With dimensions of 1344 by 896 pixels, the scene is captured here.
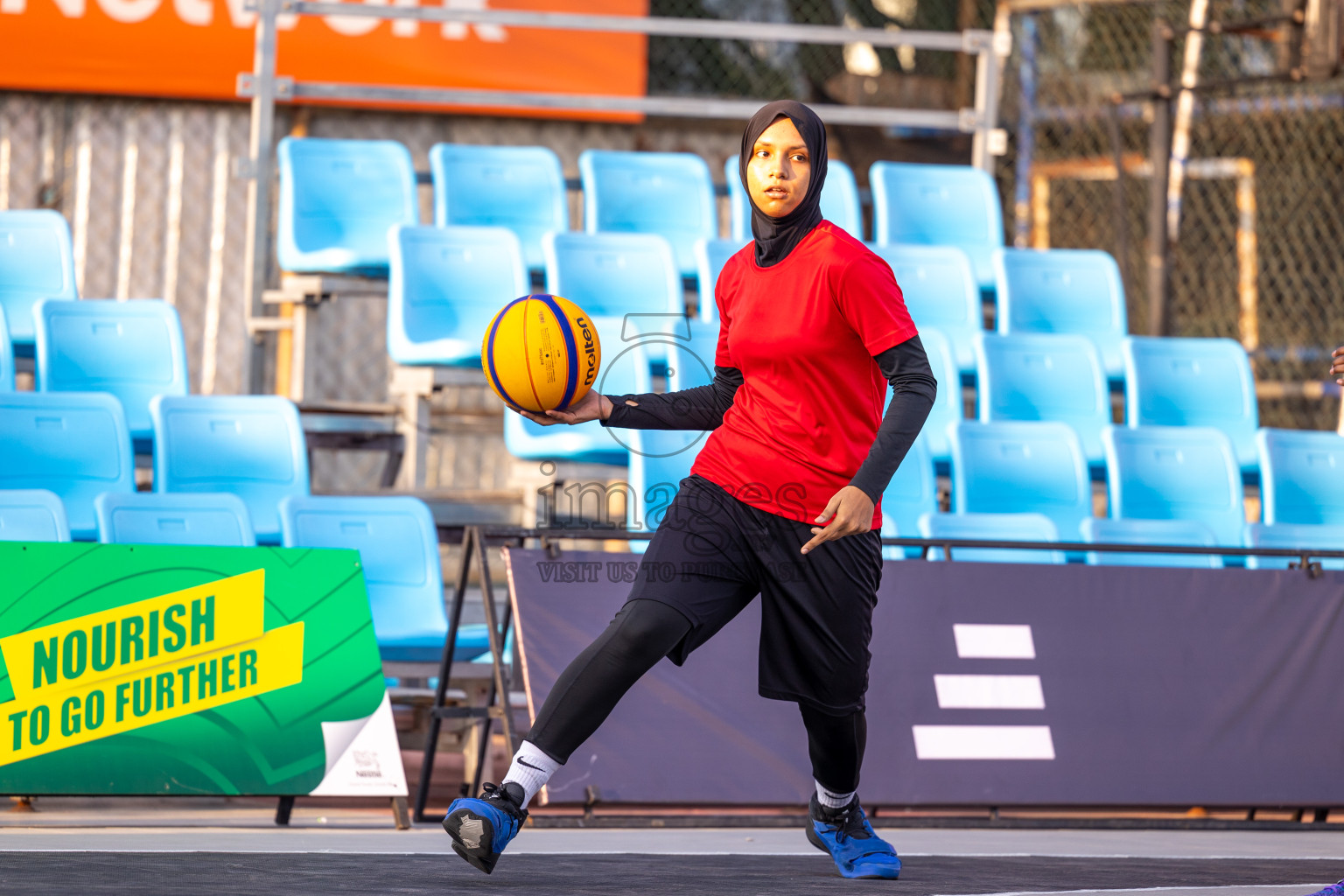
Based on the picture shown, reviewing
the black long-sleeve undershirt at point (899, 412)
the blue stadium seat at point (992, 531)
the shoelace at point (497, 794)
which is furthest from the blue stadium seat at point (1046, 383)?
the shoelace at point (497, 794)

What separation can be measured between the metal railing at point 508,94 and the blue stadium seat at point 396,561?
8.33ft

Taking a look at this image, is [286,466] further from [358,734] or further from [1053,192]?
[1053,192]

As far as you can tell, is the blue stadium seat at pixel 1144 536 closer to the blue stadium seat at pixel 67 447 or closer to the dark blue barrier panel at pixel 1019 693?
the dark blue barrier panel at pixel 1019 693

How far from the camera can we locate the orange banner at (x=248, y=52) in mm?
9953

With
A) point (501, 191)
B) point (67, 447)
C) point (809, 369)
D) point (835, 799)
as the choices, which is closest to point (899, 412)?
point (809, 369)

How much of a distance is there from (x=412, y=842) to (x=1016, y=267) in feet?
18.2

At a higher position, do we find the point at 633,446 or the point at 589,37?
the point at 589,37

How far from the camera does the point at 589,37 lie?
10.5 metres

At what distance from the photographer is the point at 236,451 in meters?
6.46

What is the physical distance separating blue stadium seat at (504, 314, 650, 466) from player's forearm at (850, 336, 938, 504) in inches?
138

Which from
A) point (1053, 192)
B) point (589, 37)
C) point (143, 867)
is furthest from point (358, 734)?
point (1053, 192)

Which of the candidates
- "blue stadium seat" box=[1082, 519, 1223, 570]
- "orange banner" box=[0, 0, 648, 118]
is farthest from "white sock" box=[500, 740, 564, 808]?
"orange banner" box=[0, 0, 648, 118]

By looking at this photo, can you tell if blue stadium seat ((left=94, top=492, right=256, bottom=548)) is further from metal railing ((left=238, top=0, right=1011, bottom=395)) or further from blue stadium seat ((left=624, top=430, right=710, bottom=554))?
metal railing ((left=238, top=0, right=1011, bottom=395))

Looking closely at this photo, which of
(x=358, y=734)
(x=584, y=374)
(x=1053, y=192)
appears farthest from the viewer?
(x=1053, y=192)
